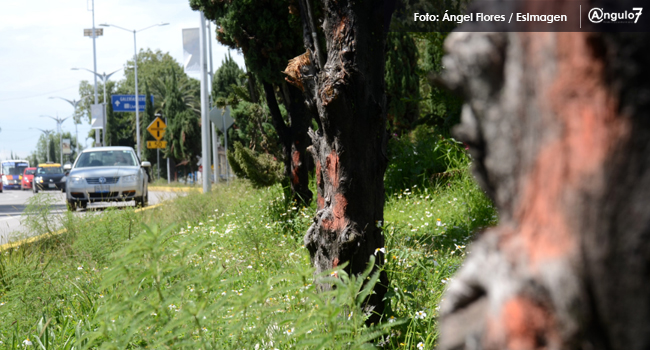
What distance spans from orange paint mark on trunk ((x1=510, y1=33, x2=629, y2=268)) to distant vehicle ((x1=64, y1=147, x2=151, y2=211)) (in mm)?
11815

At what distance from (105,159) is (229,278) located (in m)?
13.1

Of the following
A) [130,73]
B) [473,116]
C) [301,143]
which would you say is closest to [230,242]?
[301,143]

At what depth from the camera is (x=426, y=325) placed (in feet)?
10.4

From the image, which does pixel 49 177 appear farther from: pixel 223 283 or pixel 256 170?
pixel 223 283

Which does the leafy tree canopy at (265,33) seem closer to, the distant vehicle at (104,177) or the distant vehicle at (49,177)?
the distant vehicle at (104,177)

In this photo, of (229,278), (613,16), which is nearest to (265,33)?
(229,278)

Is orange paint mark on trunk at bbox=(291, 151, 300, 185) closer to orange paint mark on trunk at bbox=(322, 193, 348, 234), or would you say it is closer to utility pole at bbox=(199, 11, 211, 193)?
orange paint mark on trunk at bbox=(322, 193, 348, 234)

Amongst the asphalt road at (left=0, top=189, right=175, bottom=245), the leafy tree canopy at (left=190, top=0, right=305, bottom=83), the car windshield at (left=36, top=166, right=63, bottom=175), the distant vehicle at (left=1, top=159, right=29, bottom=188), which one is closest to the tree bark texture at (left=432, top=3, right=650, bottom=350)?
the asphalt road at (left=0, top=189, right=175, bottom=245)

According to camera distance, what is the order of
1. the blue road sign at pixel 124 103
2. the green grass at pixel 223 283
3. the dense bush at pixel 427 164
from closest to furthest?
the green grass at pixel 223 283
the dense bush at pixel 427 164
the blue road sign at pixel 124 103

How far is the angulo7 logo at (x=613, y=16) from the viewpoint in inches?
32.8

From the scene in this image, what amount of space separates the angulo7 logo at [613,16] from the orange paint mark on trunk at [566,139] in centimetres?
3

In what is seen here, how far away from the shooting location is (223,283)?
2297mm

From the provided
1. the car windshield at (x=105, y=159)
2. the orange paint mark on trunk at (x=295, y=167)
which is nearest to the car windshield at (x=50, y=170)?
the car windshield at (x=105, y=159)

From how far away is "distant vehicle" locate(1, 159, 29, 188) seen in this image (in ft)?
182
